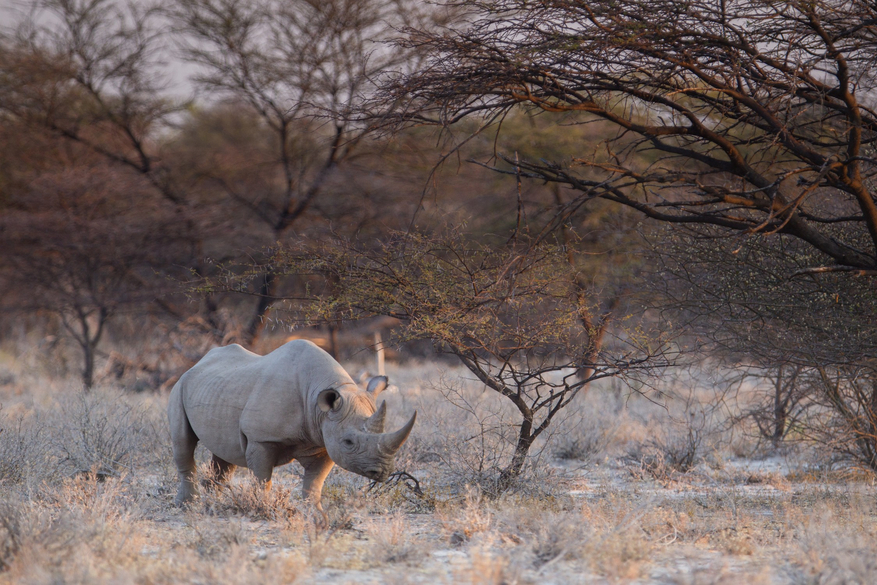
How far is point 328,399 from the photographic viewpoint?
18.4 feet

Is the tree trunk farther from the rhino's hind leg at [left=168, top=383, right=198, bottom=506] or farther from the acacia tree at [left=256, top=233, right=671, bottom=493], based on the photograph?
the rhino's hind leg at [left=168, top=383, right=198, bottom=506]

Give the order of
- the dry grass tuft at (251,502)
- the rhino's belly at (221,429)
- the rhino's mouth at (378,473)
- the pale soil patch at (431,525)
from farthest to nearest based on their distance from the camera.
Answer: the rhino's belly at (221,429) → the dry grass tuft at (251,502) → the rhino's mouth at (378,473) → the pale soil patch at (431,525)

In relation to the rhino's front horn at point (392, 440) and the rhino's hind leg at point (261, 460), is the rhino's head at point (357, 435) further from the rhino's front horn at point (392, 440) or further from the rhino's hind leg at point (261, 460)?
the rhino's hind leg at point (261, 460)

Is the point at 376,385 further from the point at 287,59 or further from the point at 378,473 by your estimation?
the point at 287,59

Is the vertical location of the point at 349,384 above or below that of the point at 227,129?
below

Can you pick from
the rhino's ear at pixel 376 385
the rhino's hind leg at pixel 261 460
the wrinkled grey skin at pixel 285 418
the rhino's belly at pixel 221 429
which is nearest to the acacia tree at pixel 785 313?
the rhino's ear at pixel 376 385

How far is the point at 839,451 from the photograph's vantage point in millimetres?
8078

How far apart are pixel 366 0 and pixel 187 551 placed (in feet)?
45.7

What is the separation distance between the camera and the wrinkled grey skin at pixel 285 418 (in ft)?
18.1

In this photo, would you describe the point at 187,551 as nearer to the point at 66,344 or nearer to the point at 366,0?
the point at 366,0

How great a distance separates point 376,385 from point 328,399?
0.49 m

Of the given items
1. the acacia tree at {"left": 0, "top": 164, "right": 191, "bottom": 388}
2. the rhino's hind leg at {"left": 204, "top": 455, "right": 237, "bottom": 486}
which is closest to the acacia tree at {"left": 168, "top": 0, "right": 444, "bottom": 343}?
the acacia tree at {"left": 0, "top": 164, "right": 191, "bottom": 388}

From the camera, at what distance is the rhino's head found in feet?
17.7

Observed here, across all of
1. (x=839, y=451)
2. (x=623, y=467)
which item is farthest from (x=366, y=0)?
(x=839, y=451)
